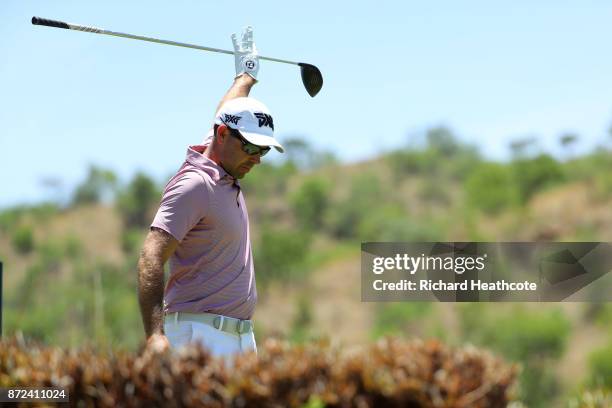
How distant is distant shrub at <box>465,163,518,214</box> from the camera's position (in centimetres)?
7831

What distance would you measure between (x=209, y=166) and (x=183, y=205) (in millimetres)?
368

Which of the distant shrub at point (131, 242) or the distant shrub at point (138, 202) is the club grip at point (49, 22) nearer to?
the distant shrub at point (131, 242)

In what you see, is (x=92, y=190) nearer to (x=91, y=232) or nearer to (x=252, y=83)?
(x=91, y=232)

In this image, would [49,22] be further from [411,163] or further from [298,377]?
[411,163]

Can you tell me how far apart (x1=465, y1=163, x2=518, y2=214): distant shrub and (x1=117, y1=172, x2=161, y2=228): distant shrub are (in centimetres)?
2840

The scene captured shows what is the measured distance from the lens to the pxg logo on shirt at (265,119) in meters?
5.46

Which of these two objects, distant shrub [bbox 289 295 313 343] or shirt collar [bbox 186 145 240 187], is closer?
shirt collar [bbox 186 145 240 187]

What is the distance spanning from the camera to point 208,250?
5324 mm

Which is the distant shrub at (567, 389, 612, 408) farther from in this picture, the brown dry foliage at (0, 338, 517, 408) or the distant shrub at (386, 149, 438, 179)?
the distant shrub at (386, 149, 438, 179)

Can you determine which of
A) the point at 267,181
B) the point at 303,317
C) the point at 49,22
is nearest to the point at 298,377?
the point at 49,22

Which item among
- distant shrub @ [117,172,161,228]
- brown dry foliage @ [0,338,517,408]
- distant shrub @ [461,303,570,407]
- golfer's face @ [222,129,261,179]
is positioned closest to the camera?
brown dry foliage @ [0,338,517,408]

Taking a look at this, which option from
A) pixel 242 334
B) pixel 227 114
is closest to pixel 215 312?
pixel 242 334

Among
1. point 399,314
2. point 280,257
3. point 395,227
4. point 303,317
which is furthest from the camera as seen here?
point 395,227

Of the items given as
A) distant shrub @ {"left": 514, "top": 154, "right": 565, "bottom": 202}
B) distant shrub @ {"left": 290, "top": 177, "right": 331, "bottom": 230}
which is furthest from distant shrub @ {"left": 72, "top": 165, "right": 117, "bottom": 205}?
distant shrub @ {"left": 514, "top": 154, "right": 565, "bottom": 202}
